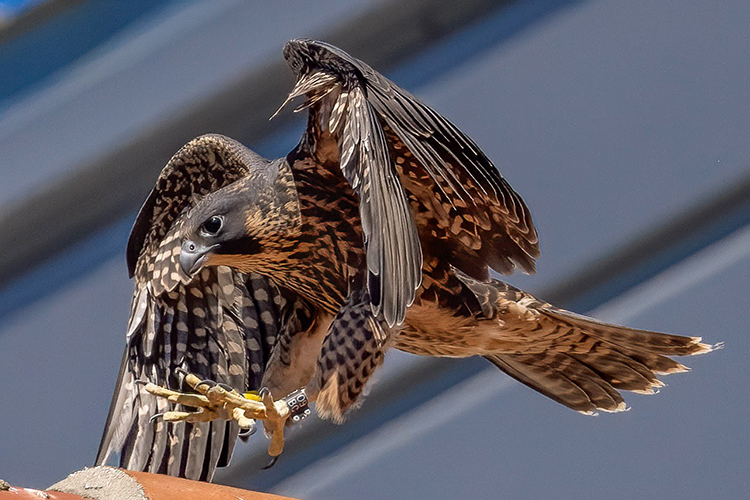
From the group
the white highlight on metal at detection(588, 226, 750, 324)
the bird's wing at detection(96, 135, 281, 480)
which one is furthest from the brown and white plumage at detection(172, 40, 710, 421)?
the white highlight on metal at detection(588, 226, 750, 324)

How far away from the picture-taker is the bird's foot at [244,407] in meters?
2.14

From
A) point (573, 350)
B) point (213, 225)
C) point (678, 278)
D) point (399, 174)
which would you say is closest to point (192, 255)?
point (213, 225)

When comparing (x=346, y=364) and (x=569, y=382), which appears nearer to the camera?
(x=346, y=364)

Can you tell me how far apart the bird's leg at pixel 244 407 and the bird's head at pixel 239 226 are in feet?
0.80

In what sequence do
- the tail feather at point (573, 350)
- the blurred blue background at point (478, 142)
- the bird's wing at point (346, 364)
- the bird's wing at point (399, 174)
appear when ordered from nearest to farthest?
the bird's wing at point (399, 174), the bird's wing at point (346, 364), the tail feather at point (573, 350), the blurred blue background at point (478, 142)

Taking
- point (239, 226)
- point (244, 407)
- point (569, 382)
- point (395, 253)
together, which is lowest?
point (244, 407)

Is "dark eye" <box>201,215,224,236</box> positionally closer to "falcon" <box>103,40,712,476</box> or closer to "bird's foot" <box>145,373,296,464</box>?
"falcon" <box>103,40,712,476</box>

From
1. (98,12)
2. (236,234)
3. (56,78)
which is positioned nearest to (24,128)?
(56,78)

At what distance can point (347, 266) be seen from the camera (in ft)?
7.66

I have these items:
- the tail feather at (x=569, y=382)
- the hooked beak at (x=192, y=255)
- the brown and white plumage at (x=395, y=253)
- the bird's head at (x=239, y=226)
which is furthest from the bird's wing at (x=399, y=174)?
the tail feather at (x=569, y=382)

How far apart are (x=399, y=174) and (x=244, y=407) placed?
54 centimetres

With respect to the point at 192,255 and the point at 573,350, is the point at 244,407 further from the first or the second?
the point at 573,350

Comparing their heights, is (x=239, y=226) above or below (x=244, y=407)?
above

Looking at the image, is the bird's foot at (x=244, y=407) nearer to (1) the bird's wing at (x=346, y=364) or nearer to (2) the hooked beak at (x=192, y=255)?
(1) the bird's wing at (x=346, y=364)
